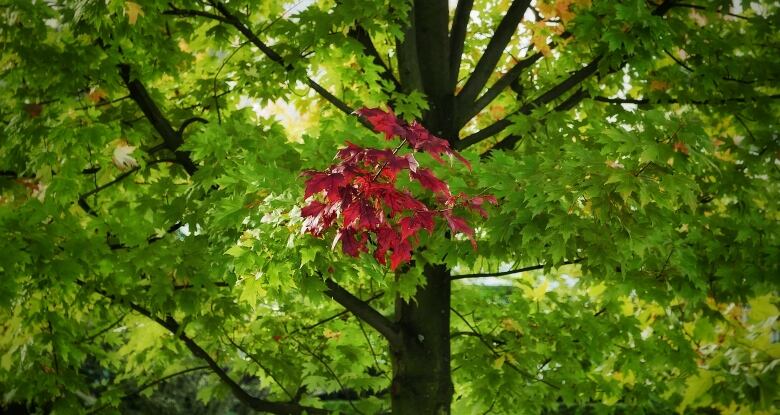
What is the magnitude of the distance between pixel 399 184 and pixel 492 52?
7.42 ft

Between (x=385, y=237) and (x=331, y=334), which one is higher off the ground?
Answer: (x=331, y=334)

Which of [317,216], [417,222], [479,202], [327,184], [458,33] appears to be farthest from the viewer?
[458,33]

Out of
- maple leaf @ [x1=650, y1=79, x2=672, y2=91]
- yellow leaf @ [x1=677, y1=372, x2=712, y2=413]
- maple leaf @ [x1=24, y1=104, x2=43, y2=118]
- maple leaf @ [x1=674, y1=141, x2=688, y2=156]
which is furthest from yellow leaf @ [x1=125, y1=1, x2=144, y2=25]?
yellow leaf @ [x1=677, y1=372, x2=712, y2=413]

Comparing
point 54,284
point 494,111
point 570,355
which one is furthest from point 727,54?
point 54,284

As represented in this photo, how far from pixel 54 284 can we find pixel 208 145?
125 centimetres

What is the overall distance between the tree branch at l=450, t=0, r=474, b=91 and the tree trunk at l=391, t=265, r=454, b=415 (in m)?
1.58

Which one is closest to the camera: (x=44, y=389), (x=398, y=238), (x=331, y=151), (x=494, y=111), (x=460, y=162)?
(x=398, y=238)

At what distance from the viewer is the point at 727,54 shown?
226 inches

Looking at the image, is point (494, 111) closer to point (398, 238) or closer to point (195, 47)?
point (195, 47)

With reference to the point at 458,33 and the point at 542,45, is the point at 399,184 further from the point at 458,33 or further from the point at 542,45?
the point at 542,45

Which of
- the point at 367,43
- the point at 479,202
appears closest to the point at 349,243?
the point at 479,202

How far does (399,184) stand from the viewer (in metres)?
3.60

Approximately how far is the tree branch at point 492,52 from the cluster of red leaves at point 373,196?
2.36 meters

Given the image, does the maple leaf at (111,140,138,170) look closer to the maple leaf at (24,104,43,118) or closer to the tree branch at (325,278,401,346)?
the maple leaf at (24,104,43,118)
